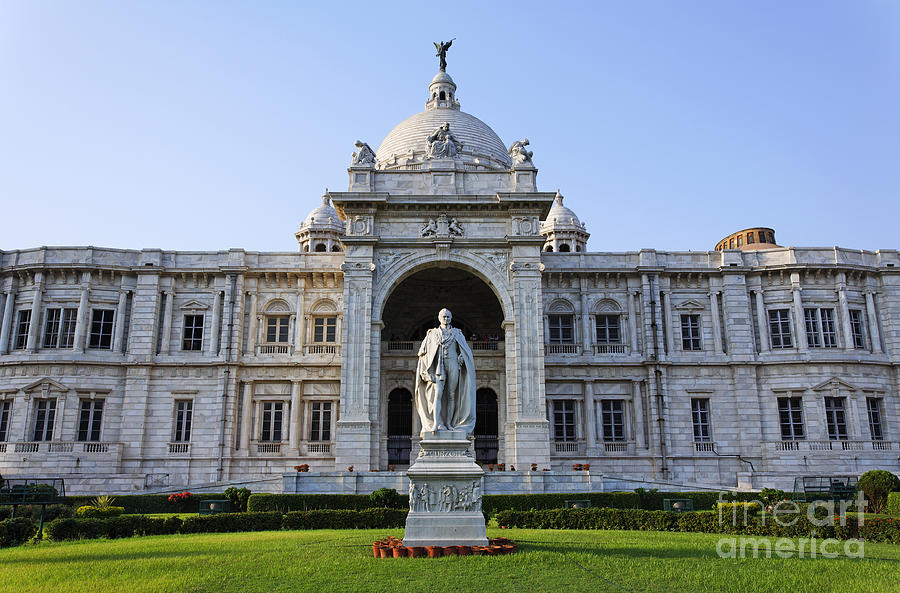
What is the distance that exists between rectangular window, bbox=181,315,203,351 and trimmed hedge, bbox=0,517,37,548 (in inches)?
845

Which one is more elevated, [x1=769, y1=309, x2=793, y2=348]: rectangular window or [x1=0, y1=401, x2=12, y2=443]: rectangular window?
[x1=769, y1=309, x2=793, y2=348]: rectangular window

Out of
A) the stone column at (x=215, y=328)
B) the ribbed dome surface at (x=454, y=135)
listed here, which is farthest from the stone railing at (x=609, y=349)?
the stone column at (x=215, y=328)

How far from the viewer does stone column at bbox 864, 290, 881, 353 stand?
3759cm

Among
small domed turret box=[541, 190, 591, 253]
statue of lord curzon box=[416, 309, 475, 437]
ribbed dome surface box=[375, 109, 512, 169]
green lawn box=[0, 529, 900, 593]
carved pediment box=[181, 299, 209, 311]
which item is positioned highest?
ribbed dome surface box=[375, 109, 512, 169]

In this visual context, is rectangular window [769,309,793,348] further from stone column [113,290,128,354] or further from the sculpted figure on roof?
stone column [113,290,128,354]

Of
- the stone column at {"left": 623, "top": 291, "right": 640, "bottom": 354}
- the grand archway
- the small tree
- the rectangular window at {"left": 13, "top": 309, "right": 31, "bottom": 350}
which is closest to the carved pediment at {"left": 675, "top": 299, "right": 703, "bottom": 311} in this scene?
the stone column at {"left": 623, "top": 291, "right": 640, "bottom": 354}

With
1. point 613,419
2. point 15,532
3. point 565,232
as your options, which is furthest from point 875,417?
point 15,532

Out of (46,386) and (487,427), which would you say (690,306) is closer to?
(487,427)

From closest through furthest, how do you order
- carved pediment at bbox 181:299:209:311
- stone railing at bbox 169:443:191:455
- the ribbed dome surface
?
stone railing at bbox 169:443:191:455
carved pediment at bbox 181:299:209:311
the ribbed dome surface

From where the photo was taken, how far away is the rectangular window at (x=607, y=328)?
39156 millimetres

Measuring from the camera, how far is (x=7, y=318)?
3731 centimetres

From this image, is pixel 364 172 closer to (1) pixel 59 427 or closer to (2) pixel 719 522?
(1) pixel 59 427

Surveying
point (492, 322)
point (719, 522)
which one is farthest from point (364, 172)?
point (719, 522)

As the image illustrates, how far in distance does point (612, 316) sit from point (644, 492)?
14.3m
